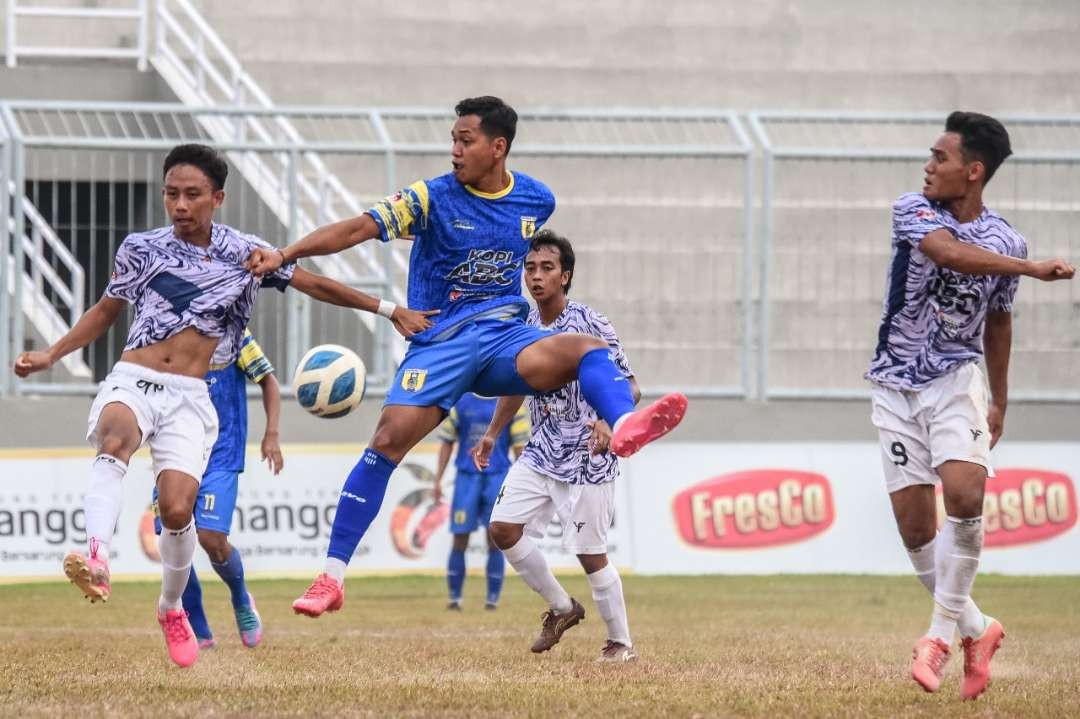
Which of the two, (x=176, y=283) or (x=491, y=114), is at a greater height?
(x=491, y=114)

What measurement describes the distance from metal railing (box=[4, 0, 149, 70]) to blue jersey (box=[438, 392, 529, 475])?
9827 mm

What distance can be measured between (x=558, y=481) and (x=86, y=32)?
666 inches

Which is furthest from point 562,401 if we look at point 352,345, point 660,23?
point 660,23

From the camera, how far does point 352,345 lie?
58.7ft

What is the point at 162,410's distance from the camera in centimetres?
866

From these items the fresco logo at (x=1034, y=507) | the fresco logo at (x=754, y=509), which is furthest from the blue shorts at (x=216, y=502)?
the fresco logo at (x=1034, y=507)

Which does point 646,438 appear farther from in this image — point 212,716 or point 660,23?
point 660,23

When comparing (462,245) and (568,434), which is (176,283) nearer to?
(462,245)

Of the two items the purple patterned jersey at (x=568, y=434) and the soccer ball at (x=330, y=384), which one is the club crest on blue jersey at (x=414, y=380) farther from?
the purple patterned jersey at (x=568, y=434)

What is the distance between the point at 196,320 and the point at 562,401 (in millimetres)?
2369

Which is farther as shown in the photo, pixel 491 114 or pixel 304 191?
pixel 304 191

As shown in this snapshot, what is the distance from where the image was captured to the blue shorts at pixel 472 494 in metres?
15.4

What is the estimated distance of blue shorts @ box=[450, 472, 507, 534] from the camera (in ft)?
50.5

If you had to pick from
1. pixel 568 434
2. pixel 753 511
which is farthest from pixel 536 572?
pixel 753 511
